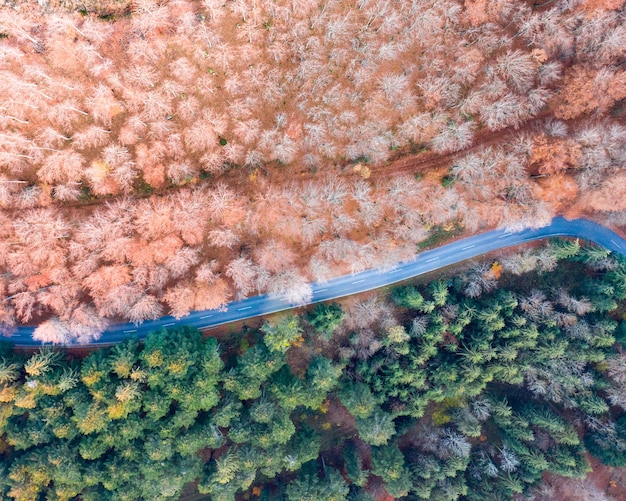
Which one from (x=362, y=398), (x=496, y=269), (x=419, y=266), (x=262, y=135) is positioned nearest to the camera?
(x=362, y=398)

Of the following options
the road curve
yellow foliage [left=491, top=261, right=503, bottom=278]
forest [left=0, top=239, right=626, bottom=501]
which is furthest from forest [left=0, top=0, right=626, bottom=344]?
forest [left=0, top=239, right=626, bottom=501]

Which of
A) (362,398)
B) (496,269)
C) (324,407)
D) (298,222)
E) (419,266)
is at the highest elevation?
(298,222)

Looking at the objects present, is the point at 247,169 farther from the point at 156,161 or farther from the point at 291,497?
the point at 291,497

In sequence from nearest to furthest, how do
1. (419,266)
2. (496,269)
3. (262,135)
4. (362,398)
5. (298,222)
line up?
(362,398) < (262,135) < (298,222) < (496,269) < (419,266)

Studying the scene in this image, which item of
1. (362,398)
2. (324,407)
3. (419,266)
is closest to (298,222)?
(419,266)

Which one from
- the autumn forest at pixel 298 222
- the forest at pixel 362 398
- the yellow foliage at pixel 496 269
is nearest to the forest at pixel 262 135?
the autumn forest at pixel 298 222

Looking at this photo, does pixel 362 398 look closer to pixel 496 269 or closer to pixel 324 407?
pixel 324 407

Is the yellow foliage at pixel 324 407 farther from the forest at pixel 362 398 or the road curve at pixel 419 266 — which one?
the road curve at pixel 419 266

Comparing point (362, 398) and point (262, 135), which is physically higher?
point (262, 135)

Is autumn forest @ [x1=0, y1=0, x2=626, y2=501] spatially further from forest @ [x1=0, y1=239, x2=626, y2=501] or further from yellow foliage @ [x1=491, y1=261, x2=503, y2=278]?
yellow foliage @ [x1=491, y1=261, x2=503, y2=278]
